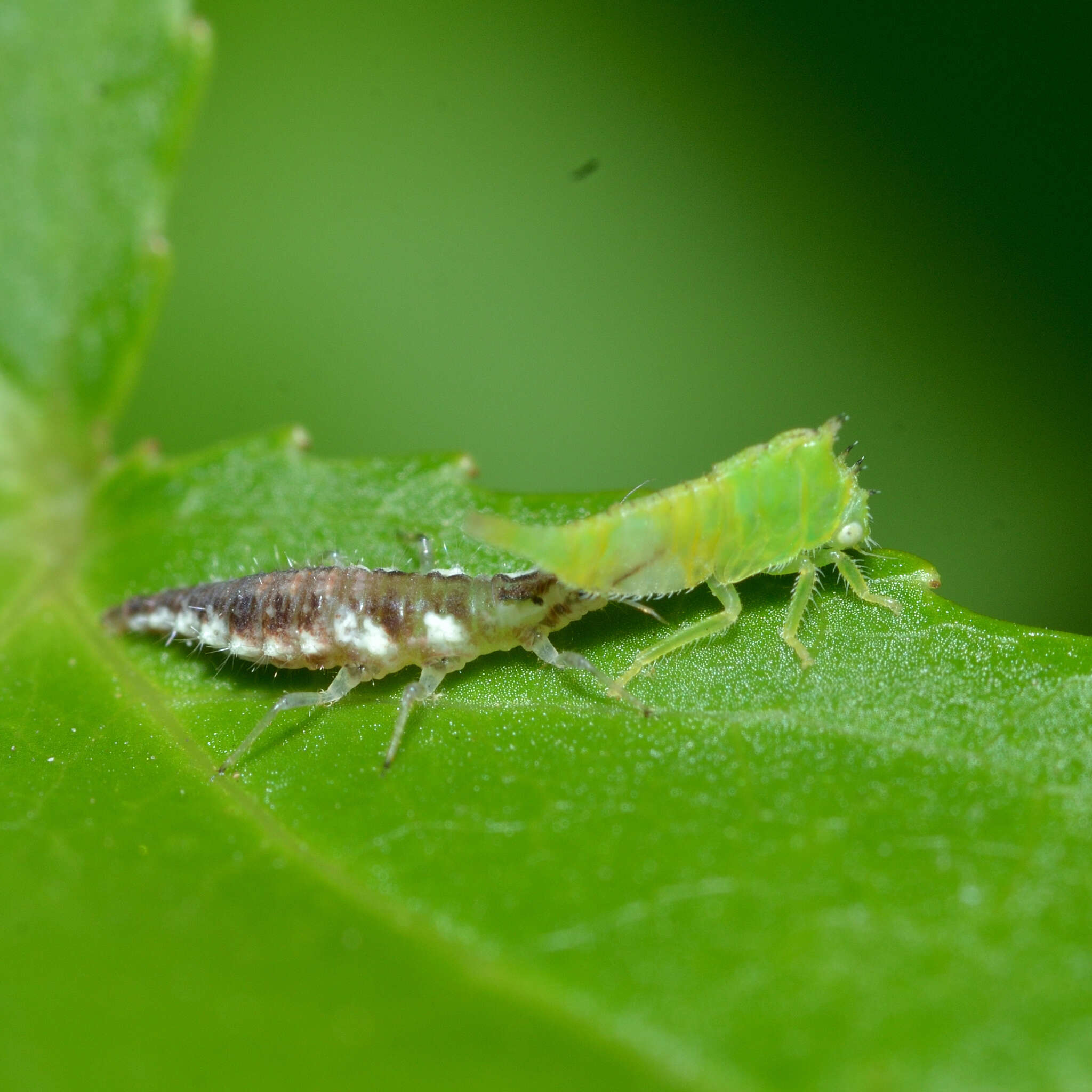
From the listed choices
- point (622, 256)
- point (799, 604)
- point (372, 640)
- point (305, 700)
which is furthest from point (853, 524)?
point (622, 256)

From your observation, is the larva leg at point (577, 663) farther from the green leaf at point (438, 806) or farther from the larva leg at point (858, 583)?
the larva leg at point (858, 583)

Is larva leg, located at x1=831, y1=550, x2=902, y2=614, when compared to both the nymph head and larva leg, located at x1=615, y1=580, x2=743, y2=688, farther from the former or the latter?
larva leg, located at x1=615, y1=580, x2=743, y2=688

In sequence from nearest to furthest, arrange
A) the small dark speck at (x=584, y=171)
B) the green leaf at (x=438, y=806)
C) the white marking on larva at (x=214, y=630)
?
1. the green leaf at (x=438, y=806)
2. the white marking on larva at (x=214, y=630)
3. the small dark speck at (x=584, y=171)

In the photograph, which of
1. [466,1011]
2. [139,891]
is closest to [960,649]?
[466,1011]

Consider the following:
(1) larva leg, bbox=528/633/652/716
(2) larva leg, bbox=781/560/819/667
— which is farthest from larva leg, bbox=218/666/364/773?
(2) larva leg, bbox=781/560/819/667

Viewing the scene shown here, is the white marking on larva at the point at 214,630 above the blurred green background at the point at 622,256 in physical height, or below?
below

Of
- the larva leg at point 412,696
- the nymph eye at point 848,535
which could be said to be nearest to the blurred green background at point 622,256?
the nymph eye at point 848,535

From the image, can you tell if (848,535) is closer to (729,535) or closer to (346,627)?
(729,535)

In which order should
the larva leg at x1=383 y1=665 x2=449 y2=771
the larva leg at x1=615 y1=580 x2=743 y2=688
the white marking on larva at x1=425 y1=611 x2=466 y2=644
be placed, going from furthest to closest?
the white marking on larva at x1=425 y1=611 x2=466 y2=644 → the larva leg at x1=615 y1=580 x2=743 y2=688 → the larva leg at x1=383 y1=665 x2=449 y2=771
